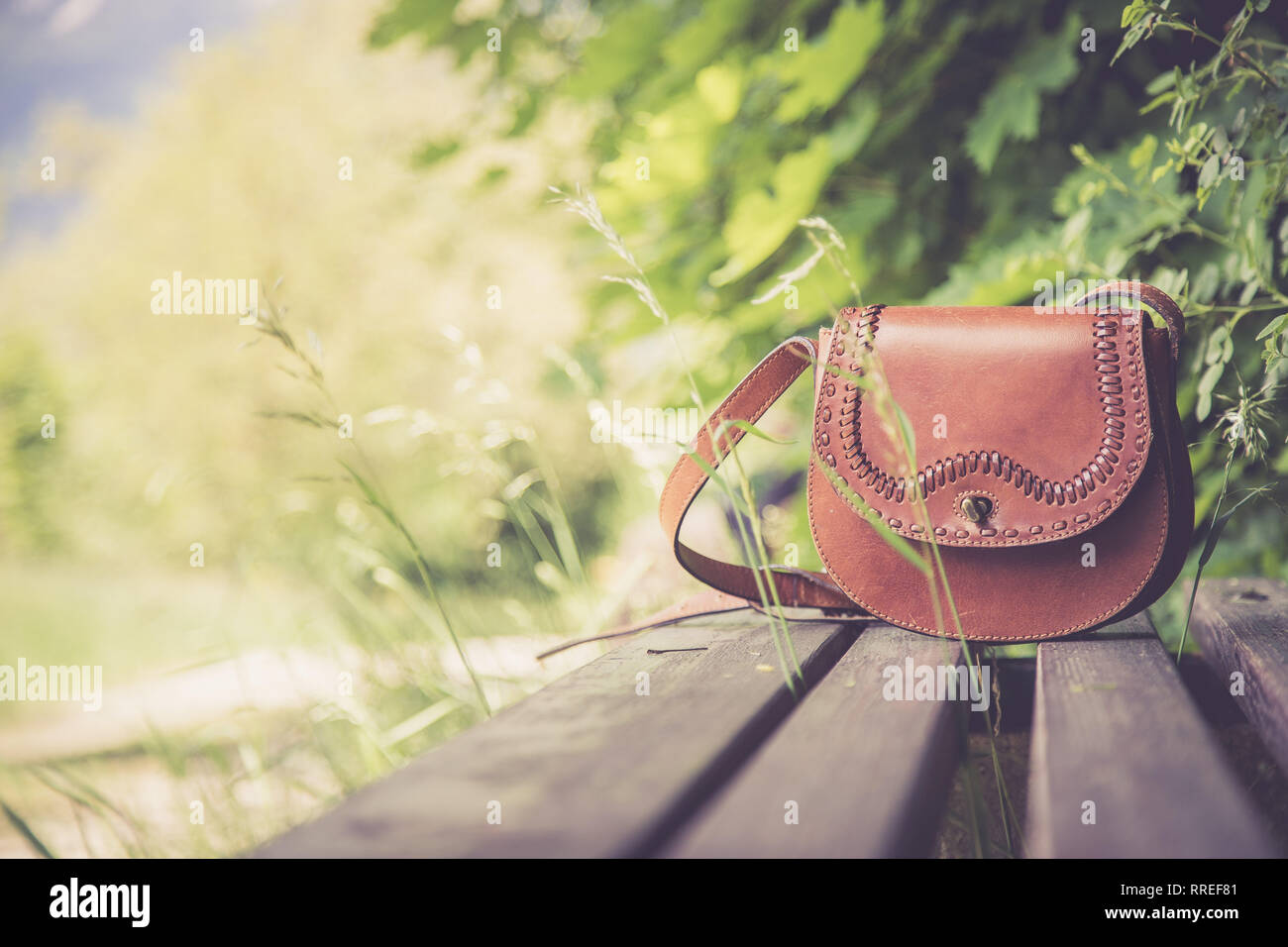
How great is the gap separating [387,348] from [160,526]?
3.73m

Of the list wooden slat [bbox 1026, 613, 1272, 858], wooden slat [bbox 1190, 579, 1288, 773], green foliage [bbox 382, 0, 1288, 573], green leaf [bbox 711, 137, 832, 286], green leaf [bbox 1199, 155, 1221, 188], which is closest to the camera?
wooden slat [bbox 1026, 613, 1272, 858]

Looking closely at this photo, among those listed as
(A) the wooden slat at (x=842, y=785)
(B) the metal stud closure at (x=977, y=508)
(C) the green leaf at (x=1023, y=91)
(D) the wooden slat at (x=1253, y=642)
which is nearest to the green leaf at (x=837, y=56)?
(C) the green leaf at (x=1023, y=91)

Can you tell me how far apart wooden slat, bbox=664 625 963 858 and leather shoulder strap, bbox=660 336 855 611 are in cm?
36

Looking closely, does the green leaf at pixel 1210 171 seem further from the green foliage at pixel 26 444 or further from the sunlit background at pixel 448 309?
the green foliage at pixel 26 444

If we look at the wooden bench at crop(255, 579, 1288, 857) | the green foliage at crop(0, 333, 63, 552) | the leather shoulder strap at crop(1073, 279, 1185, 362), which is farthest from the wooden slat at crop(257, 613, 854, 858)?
the green foliage at crop(0, 333, 63, 552)

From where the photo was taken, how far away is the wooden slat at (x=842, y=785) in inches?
20.2

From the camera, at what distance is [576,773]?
615 millimetres

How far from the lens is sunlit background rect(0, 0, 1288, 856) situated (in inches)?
62.0

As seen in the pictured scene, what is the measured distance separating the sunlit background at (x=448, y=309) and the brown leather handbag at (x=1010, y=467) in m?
0.18

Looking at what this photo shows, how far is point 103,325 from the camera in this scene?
28.6 feet

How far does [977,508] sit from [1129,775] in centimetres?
46

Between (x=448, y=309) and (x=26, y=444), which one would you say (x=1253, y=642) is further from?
(x=26, y=444)

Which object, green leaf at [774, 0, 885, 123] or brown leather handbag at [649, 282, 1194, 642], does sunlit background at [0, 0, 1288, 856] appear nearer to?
green leaf at [774, 0, 885, 123]
